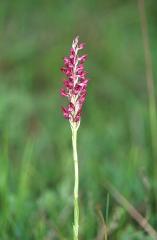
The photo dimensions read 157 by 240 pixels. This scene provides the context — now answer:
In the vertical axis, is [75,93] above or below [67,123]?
above

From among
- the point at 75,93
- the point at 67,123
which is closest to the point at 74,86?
the point at 75,93

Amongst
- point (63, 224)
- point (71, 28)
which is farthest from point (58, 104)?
point (63, 224)

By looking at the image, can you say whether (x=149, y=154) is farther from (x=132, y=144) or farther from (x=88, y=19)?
(x=88, y=19)

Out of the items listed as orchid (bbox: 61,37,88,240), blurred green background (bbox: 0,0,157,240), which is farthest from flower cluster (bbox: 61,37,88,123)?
blurred green background (bbox: 0,0,157,240)

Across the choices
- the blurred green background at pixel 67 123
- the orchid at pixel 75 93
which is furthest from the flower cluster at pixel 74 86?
the blurred green background at pixel 67 123

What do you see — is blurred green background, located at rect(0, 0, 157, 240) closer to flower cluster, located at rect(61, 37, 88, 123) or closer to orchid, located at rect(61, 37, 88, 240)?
orchid, located at rect(61, 37, 88, 240)

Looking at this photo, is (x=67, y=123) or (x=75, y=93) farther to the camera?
(x=67, y=123)

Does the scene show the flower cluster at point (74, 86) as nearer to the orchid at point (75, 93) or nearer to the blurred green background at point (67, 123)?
the orchid at point (75, 93)

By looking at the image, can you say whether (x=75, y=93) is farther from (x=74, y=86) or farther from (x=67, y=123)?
(x=67, y=123)
